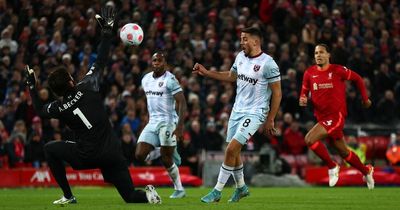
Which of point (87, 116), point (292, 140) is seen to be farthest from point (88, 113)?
point (292, 140)

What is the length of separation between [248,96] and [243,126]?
0.49 metres

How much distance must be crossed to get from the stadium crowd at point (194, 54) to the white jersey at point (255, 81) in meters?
9.98

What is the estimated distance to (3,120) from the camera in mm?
24906

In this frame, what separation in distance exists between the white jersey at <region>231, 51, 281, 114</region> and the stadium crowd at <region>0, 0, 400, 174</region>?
998 cm

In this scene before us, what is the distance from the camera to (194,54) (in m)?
28.0

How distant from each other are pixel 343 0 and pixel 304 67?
5.27m

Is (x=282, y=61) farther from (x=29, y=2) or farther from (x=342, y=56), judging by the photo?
(x=29, y=2)

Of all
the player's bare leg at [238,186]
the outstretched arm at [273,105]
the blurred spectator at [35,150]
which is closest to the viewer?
the outstretched arm at [273,105]

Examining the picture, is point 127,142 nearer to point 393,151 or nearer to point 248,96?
point 393,151

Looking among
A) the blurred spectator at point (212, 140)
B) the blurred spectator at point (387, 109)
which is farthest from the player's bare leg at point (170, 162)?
the blurred spectator at point (387, 109)

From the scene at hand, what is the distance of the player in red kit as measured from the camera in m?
18.1

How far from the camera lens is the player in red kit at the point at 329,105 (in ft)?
59.5

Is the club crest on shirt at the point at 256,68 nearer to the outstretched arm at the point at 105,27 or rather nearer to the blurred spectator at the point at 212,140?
the outstretched arm at the point at 105,27

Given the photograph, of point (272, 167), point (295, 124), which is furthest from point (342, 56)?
point (272, 167)
